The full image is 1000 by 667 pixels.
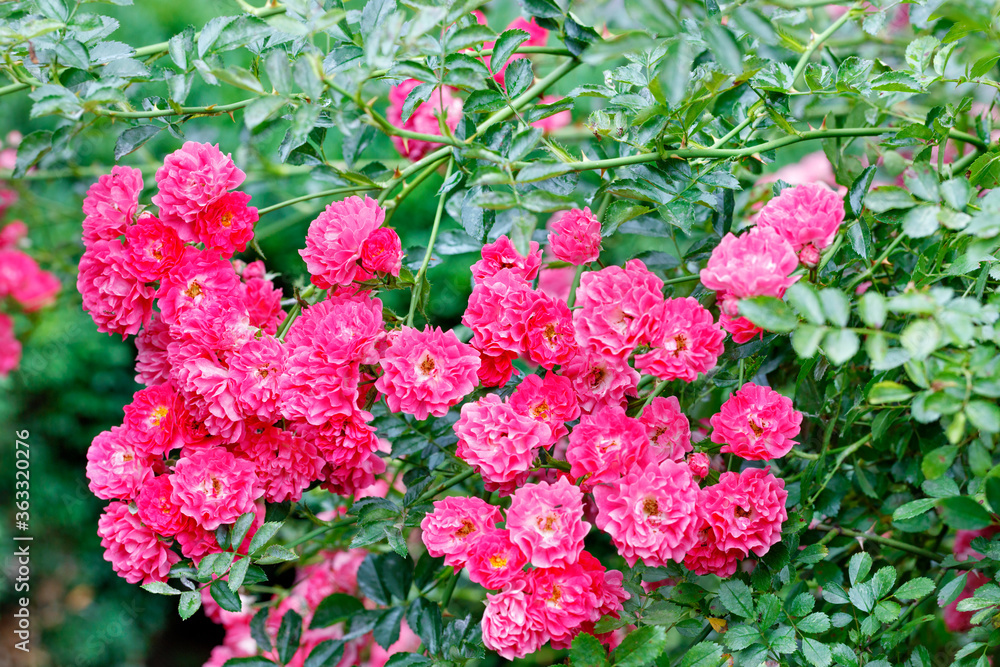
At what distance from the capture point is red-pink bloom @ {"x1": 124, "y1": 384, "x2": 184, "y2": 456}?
28.9 inches

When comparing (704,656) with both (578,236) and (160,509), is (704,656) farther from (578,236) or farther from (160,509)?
(160,509)

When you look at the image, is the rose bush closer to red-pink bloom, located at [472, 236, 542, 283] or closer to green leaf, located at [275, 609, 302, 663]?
red-pink bloom, located at [472, 236, 542, 283]

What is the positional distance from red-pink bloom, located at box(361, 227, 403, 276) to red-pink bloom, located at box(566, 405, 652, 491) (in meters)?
0.25

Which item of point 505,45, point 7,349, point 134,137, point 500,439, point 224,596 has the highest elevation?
point 505,45

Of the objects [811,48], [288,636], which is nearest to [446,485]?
[288,636]

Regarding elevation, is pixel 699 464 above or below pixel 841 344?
below

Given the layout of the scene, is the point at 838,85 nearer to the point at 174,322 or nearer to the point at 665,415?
the point at 665,415

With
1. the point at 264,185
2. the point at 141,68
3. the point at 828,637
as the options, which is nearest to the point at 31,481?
the point at 264,185

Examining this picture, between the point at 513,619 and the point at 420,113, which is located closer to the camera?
the point at 513,619

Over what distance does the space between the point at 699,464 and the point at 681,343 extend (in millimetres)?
121

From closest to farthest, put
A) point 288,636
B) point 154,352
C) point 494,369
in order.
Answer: point 494,369 < point 154,352 < point 288,636

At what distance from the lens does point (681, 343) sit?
646 millimetres

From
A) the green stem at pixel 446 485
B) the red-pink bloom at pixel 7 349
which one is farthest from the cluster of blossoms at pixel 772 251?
the red-pink bloom at pixel 7 349

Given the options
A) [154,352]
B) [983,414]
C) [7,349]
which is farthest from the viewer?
[7,349]
